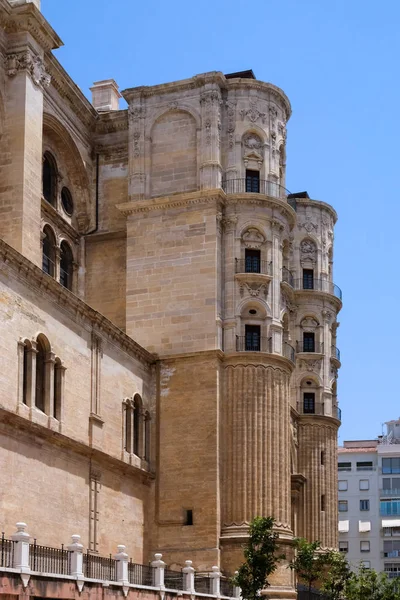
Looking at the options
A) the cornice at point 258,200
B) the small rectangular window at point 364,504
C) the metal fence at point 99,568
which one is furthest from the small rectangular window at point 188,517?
the small rectangular window at point 364,504

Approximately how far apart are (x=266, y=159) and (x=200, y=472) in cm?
1248

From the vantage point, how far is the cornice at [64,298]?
3225 cm

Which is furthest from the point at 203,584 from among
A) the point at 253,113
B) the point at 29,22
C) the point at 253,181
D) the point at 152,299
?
the point at 29,22

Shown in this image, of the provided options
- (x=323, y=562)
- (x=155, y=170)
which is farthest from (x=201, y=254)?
(x=323, y=562)

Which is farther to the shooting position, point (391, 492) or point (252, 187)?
point (391, 492)

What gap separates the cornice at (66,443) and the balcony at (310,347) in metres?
16.1

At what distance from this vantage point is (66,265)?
44.3 m

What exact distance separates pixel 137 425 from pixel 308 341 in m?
16.7

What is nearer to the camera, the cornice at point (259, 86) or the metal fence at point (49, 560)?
the metal fence at point (49, 560)

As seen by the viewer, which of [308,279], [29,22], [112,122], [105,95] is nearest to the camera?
[29,22]

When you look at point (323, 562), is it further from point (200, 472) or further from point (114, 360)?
point (114, 360)

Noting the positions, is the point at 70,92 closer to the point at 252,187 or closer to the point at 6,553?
the point at 252,187

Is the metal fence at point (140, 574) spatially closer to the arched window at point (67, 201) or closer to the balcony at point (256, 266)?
the balcony at point (256, 266)

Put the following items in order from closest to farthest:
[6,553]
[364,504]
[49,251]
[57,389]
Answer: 1. [6,553]
2. [57,389]
3. [49,251]
4. [364,504]
